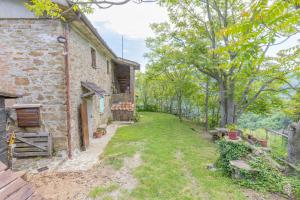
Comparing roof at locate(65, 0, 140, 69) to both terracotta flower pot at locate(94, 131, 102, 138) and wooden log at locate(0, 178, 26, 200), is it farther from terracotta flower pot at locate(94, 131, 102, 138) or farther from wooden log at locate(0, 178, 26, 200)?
terracotta flower pot at locate(94, 131, 102, 138)

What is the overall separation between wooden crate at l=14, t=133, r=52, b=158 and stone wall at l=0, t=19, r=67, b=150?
0.22m

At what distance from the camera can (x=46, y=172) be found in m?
4.57

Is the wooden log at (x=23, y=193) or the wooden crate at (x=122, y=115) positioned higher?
the wooden log at (x=23, y=193)

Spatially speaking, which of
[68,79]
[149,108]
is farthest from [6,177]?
[149,108]

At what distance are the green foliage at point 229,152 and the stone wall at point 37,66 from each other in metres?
4.72

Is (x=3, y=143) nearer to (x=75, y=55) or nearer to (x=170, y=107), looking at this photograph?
(x=75, y=55)

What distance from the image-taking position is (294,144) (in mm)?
4926

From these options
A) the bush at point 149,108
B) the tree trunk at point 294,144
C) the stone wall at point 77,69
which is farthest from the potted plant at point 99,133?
the bush at point 149,108

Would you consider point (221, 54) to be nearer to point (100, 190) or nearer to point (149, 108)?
point (100, 190)

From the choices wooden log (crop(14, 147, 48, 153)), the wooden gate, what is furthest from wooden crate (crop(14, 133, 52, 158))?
the wooden gate

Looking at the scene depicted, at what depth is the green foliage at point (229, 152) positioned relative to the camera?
14.7 ft

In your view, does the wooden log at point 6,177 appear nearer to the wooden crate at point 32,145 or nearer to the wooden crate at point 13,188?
the wooden crate at point 13,188

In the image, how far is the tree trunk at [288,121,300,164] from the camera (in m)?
4.85

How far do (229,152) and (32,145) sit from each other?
5.72m
